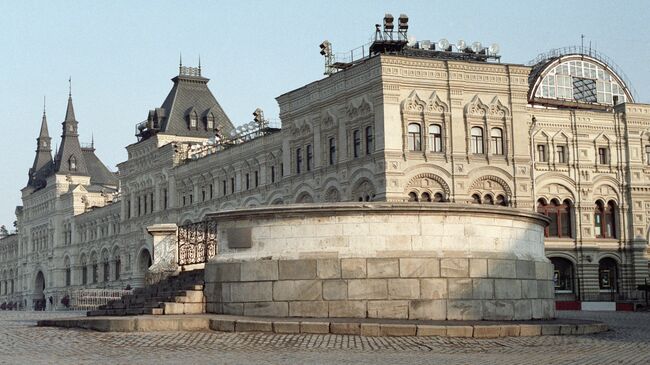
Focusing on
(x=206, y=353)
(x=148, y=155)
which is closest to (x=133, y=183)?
(x=148, y=155)

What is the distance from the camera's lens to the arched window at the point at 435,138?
174 ft

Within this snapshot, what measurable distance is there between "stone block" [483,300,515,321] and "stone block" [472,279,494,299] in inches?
6.6

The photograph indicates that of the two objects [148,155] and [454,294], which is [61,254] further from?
[454,294]

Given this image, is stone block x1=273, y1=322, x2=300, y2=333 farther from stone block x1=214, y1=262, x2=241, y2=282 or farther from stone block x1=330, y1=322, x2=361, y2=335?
stone block x1=214, y1=262, x2=241, y2=282

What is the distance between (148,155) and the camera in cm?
8369

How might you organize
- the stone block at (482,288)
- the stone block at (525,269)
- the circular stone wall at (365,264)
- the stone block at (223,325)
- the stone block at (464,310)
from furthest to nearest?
1. the stone block at (525,269)
2. the stone block at (482,288)
3. the stone block at (464,310)
4. the circular stone wall at (365,264)
5. the stone block at (223,325)

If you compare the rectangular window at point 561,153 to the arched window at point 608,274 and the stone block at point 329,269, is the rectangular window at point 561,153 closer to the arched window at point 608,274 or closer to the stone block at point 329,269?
the arched window at point 608,274

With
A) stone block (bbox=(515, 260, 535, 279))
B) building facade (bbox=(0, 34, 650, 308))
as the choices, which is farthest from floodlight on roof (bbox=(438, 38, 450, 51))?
stone block (bbox=(515, 260, 535, 279))

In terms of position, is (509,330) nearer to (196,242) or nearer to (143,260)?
(196,242)

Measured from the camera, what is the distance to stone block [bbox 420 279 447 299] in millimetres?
21766

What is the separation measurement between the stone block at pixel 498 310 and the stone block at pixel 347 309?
9.40 ft

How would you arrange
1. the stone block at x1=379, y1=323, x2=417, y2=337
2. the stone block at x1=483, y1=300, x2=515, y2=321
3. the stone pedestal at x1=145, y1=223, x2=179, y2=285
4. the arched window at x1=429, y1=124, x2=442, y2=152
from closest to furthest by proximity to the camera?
the stone block at x1=379, y1=323, x2=417, y2=337 → the stone block at x1=483, y1=300, x2=515, y2=321 → the stone pedestal at x1=145, y1=223, x2=179, y2=285 → the arched window at x1=429, y1=124, x2=442, y2=152

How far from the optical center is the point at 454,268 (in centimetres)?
2212

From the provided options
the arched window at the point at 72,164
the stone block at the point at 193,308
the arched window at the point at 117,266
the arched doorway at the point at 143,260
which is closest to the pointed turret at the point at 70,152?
the arched window at the point at 72,164
